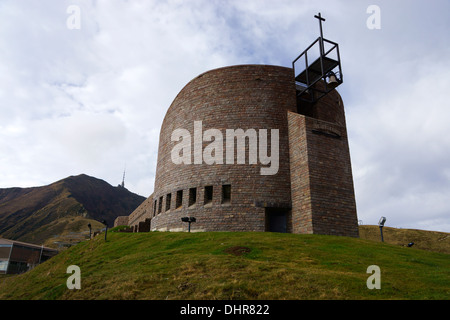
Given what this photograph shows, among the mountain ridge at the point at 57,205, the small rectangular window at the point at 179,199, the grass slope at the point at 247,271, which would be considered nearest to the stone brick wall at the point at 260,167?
the small rectangular window at the point at 179,199

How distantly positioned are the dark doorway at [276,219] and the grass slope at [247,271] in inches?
158

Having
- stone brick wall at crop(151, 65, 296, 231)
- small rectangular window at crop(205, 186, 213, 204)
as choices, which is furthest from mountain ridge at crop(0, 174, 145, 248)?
small rectangular window at crop(205, 186, 213, 204)

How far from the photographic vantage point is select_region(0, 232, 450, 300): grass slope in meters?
8.73

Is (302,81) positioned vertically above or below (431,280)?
above

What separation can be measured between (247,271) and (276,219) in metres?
11.1

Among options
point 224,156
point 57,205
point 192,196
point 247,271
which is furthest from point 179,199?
point 57,205

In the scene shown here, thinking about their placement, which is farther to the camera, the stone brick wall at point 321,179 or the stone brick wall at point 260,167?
the stone brick wall at point 260,167

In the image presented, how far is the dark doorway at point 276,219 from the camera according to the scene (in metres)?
20.7

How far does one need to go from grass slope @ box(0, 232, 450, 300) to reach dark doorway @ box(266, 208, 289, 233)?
401cm

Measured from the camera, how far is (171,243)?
16.1 meters

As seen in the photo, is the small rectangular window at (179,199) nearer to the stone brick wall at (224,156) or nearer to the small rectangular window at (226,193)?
the stone brick wall at (224,156)
